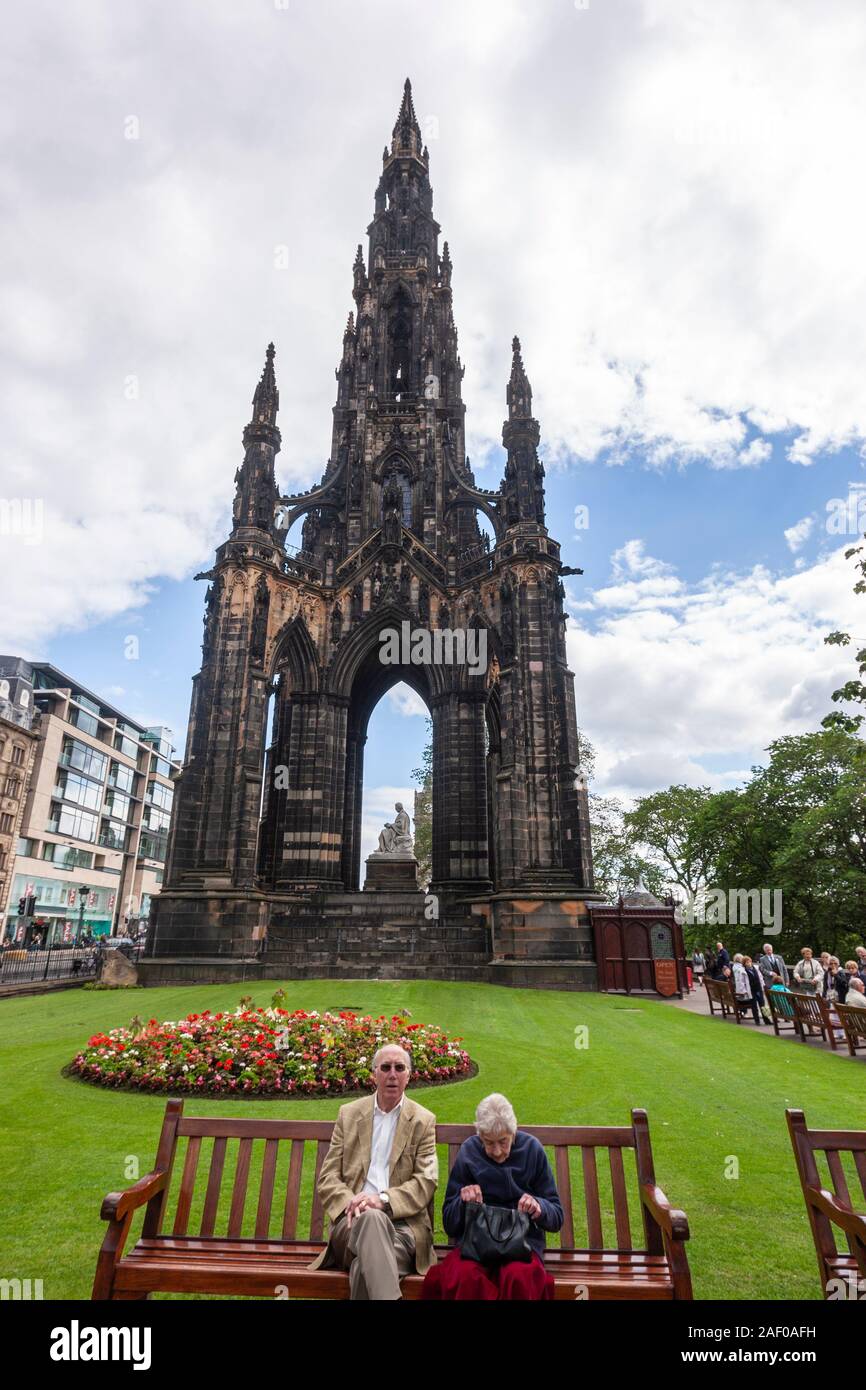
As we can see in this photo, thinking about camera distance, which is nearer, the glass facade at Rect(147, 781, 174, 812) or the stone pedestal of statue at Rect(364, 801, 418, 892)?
the stone pedestal of statue at Rect(364, 801, 418, 892)

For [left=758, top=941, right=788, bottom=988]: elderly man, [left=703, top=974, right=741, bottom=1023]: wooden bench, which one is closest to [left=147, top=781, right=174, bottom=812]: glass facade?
[left=703, top=974, right=741, bottom=1023]: wooden bench

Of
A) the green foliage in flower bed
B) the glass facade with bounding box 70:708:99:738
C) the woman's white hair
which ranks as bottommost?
the green foliage in flower bed

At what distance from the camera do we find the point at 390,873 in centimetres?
2325

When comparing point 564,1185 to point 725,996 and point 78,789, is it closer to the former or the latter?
point 725,996

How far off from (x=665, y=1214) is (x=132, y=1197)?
2.42 metres

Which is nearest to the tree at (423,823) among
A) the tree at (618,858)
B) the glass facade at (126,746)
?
the tree at (618,858)

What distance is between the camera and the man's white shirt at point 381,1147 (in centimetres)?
357

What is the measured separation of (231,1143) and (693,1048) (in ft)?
25.0

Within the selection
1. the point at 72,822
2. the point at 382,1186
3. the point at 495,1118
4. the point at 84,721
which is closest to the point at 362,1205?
the point at 382,1186

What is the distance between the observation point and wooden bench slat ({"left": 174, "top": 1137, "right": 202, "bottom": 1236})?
352 centimetres

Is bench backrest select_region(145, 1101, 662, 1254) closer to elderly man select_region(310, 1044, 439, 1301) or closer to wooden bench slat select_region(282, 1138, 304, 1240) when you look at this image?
wooden bench slat select_region(282, 1138, 304, 1240)

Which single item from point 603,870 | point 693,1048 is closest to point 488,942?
point 693,1048

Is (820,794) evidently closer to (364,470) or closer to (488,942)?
(488,942)

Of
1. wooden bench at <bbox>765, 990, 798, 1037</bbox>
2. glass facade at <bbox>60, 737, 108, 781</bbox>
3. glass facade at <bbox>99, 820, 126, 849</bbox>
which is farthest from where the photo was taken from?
glass facade at <bbox>99, 820, 126, 849</bbox>
